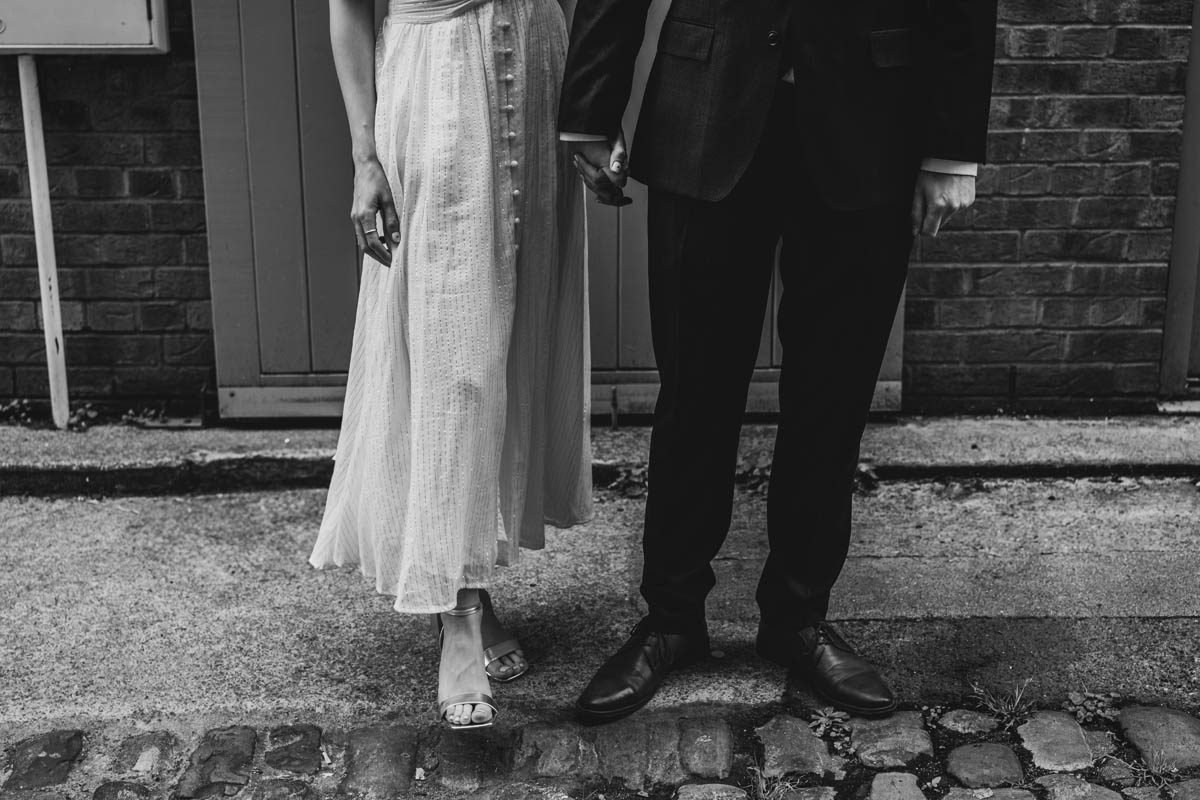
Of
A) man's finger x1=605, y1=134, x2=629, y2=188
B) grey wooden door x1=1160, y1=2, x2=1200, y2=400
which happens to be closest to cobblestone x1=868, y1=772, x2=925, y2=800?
man's finger x1=605, y1=134, x2=629, y2=188

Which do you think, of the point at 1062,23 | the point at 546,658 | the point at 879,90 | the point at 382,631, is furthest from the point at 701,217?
the point at 1062,23

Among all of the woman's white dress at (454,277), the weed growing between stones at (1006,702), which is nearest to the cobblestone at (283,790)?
the woman's white dress at (454,277)

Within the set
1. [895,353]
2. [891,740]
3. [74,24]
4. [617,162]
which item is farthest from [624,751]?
[74,24]

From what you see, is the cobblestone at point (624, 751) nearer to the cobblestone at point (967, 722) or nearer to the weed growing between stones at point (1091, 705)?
the cobblestone at point (967, 722)

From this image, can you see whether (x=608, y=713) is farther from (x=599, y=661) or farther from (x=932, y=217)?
(x=932, y=217)

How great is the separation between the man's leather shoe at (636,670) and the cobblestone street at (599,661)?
0.12 feet

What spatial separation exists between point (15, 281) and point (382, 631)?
2045 millimetres

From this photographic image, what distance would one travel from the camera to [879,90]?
2.39 meters

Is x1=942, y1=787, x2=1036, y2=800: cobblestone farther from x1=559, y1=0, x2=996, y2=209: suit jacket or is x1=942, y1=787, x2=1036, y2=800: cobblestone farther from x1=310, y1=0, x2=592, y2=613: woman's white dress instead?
x1=559, y1=0, x2=996, y2=209: suit jacket

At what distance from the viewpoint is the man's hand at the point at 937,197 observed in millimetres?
2436

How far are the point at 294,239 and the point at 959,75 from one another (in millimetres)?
2380

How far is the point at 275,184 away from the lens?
4.05 m

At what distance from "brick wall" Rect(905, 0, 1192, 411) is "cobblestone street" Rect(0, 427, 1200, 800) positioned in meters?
0.51

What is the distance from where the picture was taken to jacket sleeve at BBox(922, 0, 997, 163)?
2326 millimetres
